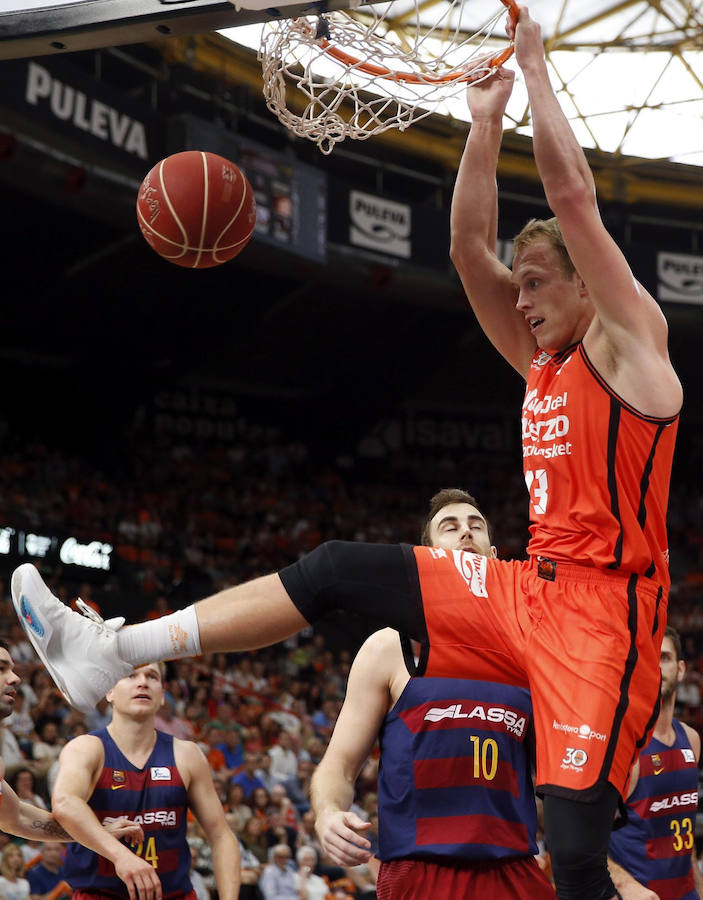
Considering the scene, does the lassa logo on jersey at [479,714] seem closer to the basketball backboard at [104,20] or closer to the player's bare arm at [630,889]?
the player's bare arm at [630,889]

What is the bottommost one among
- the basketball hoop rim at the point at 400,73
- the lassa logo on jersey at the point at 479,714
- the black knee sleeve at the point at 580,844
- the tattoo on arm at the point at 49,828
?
the tattoo on arm at the point at 49,828

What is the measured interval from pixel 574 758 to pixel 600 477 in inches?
29.8

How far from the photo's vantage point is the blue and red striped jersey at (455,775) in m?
3.51

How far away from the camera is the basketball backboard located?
368cm

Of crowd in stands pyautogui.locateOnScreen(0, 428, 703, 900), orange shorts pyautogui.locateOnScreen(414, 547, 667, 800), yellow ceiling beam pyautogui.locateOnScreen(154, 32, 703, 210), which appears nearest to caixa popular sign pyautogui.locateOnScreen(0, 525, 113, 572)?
crowd in stands pyautogui.locateOnScreen(0, 428, 703, 900)

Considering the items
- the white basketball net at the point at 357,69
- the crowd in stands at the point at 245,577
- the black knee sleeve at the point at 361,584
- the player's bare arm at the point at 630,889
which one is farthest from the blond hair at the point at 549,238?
the player's bare arm at the point at 630,889

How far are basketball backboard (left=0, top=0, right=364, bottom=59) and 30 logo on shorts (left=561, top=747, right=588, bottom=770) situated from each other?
7.92 ft

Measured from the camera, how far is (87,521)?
15117 mm

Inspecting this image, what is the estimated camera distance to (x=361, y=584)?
296 cm

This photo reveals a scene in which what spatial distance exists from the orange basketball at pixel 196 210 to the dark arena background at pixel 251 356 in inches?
279

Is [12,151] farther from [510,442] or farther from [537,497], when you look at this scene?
[510,442]

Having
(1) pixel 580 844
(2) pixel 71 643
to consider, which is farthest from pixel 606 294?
(2) pixel 71 643

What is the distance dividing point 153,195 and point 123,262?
1358 cm

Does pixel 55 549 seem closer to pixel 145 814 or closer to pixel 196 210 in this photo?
pixel 145 814
